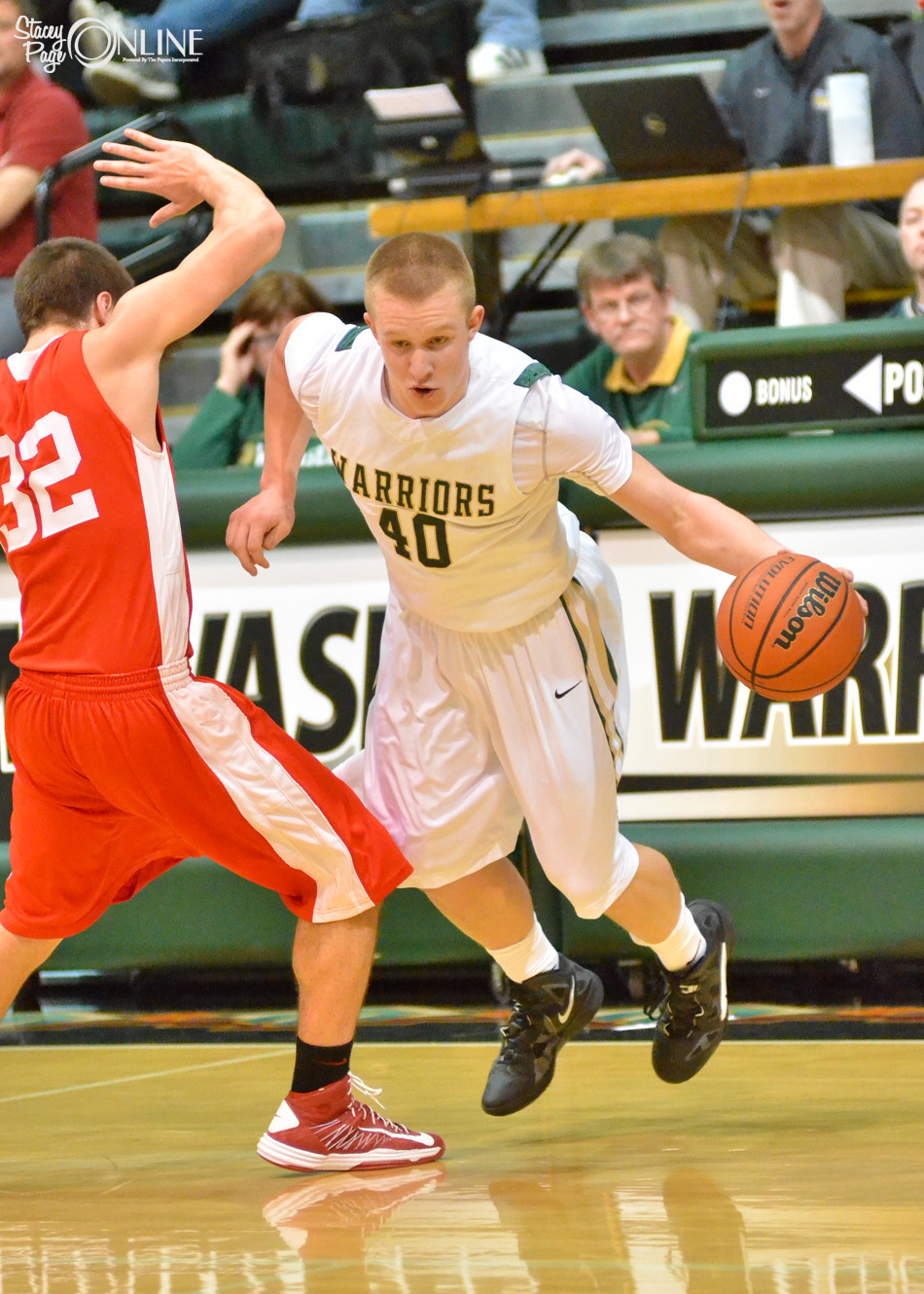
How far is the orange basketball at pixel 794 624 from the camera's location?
306 centimetres

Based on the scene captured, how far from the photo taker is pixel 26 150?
→ 6.39 meters

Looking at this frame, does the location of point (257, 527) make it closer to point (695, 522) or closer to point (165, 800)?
point (165, 800)

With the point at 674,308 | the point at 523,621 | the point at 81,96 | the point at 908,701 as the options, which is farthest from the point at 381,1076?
the point at 81,96

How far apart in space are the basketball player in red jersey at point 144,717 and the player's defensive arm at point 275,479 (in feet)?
0.61

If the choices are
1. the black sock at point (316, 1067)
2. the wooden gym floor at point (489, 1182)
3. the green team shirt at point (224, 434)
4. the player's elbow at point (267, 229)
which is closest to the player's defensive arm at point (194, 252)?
the player's elbow at point (267, 229)

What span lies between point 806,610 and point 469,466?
26.9 inches

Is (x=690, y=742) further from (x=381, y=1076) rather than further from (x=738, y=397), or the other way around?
(x=381, y=1076)

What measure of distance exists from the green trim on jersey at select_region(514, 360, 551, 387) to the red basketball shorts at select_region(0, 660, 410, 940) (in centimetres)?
79

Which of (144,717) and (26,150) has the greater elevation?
(26,150)

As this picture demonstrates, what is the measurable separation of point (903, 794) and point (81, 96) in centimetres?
636

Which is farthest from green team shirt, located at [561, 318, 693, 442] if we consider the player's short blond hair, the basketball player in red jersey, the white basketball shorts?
the basketball player in red jersey

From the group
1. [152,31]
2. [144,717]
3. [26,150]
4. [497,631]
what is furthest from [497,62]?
[144,717]

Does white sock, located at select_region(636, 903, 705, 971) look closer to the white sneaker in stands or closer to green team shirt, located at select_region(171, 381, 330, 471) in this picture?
green team shirt, located at select_region(171, 381, 330, 471)

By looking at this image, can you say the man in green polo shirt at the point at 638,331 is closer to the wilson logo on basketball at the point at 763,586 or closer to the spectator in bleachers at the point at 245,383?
the spectator in bleachers at the point at 245,383
